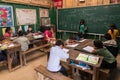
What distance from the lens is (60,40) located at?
253 cm

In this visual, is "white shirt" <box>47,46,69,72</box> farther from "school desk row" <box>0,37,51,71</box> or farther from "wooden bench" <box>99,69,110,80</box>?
"school desk row" <box>0,37,51,71</box>

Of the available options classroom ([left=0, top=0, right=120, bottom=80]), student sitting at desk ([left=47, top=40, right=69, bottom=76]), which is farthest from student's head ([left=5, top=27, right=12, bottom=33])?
student sitting at desk ([left=47, top=40, right=69, bottom=76])

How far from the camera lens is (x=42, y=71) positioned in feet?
7.77

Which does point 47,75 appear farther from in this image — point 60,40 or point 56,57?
point 60,40

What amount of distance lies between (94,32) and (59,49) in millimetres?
3277

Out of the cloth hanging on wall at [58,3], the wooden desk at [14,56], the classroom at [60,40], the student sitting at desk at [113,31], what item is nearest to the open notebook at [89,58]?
Answer: the classroom at [60,40]

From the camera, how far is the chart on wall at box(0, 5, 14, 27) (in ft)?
13.6

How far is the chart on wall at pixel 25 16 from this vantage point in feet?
15.8

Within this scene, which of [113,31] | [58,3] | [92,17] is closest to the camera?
[113,31]

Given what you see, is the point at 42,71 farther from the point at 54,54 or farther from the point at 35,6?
the point at 35,6

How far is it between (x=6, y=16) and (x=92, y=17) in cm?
356

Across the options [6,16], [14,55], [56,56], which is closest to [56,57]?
[56,56]

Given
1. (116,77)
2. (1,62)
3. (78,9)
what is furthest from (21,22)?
(116,77)

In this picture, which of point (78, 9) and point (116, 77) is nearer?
point (116, 77)
